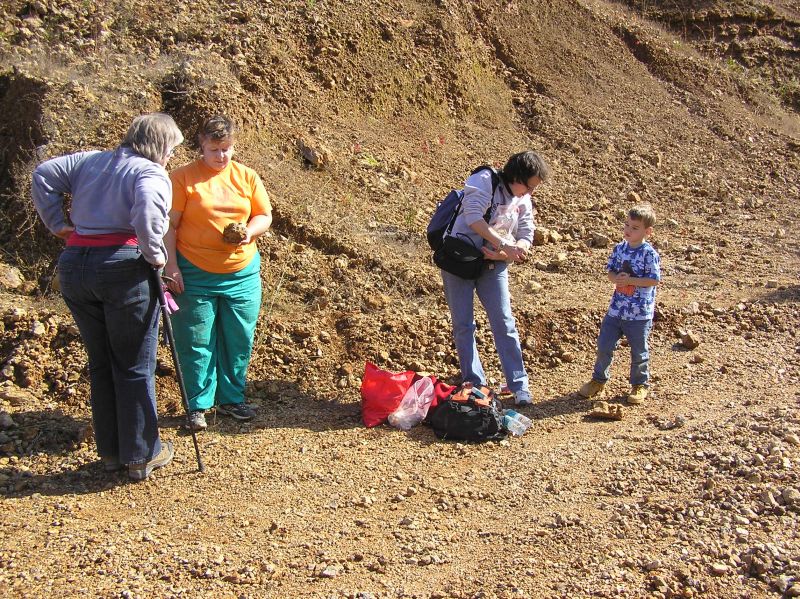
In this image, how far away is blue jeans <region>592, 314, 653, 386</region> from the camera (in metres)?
5.28

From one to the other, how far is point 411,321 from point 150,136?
2.82 metres

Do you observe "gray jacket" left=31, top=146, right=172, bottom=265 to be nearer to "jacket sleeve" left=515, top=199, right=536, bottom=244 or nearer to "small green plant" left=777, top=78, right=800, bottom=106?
"jacket sleeve" left=515, top=199, right=536, bottom=244

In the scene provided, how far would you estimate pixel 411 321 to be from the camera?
19.9 feet

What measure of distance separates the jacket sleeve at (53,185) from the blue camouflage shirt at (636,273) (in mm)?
3344

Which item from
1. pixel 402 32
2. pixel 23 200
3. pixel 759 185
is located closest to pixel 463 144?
pixel 402 32

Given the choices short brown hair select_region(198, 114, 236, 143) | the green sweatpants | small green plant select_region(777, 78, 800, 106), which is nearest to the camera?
short brown hair select_region(198, 114, 236, 143)

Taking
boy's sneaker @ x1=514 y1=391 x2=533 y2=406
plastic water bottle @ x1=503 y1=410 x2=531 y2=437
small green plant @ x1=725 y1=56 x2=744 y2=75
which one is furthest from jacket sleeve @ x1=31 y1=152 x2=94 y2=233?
small green plant @ x1=725 y1=56 x2=744 y2=75

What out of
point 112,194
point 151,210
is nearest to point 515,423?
point 151,210

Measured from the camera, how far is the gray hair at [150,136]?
374cm

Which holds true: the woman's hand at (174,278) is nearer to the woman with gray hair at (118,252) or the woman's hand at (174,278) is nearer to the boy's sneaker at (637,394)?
the woman with gray hair at (118,252)

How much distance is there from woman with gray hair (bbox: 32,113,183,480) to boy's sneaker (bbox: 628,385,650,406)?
3.17m

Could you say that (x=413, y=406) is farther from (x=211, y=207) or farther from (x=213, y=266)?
(x=211, y=207)

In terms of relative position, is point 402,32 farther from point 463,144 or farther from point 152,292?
point 152,292

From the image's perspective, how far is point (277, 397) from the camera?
17.4 feet
